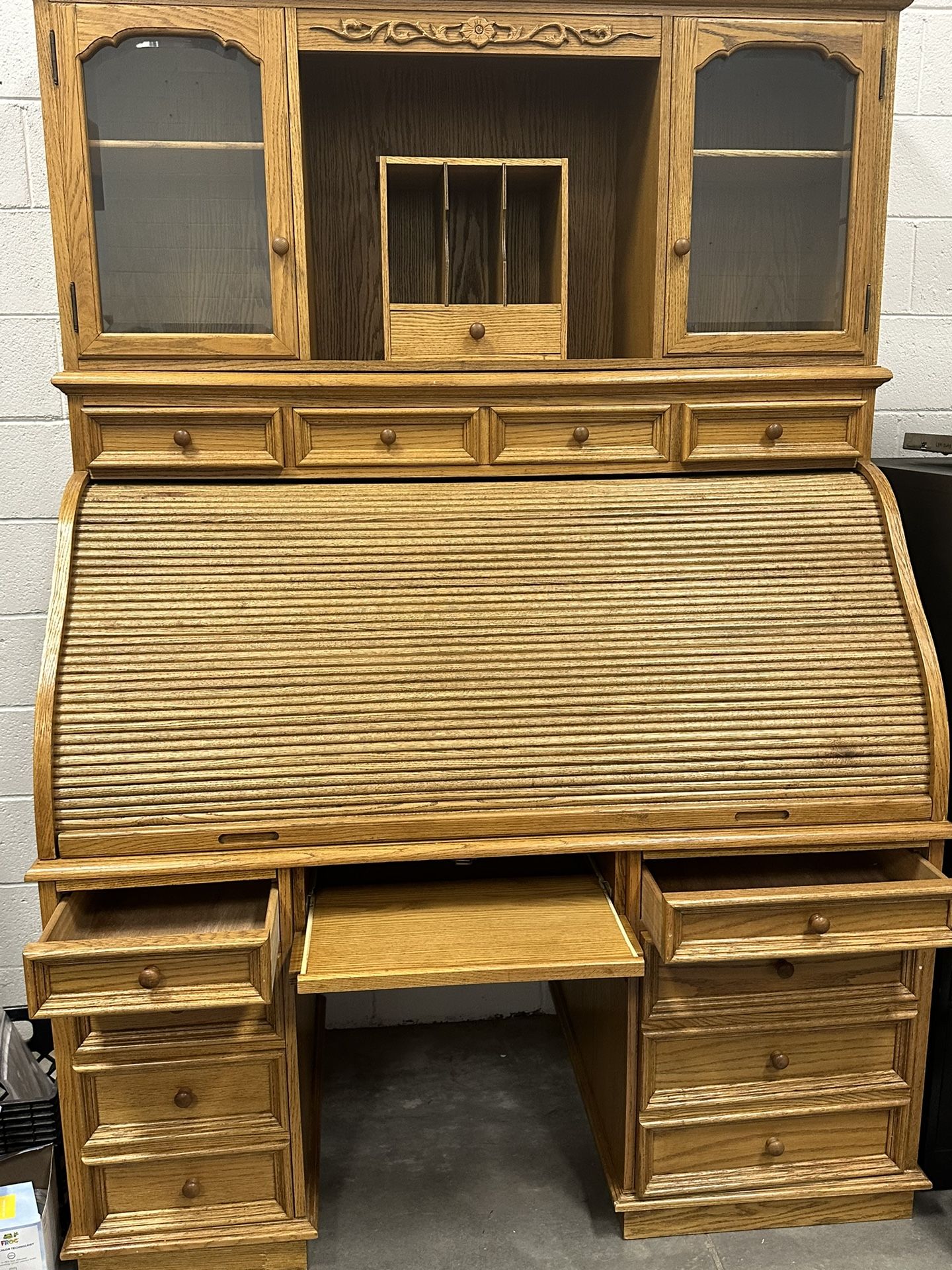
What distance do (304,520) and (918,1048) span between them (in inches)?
61.3

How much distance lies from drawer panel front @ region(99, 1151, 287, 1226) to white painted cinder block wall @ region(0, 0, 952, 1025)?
2.64 feet

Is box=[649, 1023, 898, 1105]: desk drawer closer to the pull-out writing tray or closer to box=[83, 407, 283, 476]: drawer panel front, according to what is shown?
the pull-out writing tray

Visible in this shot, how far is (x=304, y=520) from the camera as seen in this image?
186 cm

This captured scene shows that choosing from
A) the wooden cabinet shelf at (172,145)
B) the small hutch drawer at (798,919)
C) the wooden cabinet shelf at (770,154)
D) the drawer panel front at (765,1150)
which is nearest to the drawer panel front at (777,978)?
the small hutch drawer at (798,919)

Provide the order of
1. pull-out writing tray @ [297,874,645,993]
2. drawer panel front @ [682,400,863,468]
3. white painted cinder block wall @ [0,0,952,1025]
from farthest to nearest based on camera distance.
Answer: white painted cinder block wall @ [0,0,952,1025] < drawer panel front @ [682,400,863,468] < pull-out writing tray @ [297,874,645,993]

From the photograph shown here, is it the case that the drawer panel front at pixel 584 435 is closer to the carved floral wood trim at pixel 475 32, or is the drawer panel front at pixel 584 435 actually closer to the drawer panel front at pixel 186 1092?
the carved floral wood trim at pixel 475 32

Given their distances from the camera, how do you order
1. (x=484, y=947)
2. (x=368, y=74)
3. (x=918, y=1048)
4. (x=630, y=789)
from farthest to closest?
(x=368, y=74), (x=918, y=1048), (x=630, y=789), (x=484, y=947)

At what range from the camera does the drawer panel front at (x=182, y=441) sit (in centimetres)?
182

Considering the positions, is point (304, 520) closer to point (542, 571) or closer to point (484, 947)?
point (542, 571)

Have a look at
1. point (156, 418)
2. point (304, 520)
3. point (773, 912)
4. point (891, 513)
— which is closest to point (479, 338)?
point (304, 520)

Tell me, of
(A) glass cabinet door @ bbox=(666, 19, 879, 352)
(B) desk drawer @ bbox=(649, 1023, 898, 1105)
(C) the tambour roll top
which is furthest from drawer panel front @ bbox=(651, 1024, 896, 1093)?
(A) glass cabinet door @ bbox=(666, 19, 879, 352)

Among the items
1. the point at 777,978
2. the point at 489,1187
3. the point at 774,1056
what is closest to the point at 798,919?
the point at 777,978

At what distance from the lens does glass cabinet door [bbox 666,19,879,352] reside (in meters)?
1.81

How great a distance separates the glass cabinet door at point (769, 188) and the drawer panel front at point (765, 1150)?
4.93 feet
